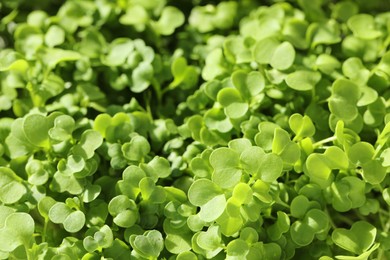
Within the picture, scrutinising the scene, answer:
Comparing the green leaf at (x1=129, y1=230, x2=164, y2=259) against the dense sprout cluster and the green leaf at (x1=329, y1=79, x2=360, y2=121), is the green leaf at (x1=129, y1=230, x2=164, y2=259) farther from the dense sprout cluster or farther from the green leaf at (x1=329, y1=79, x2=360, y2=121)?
the green leaf at (x1=329, y1=79, x2=360, y2=121)

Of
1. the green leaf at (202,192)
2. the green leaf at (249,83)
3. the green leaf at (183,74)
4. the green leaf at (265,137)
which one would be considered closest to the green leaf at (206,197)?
the green leaf at (202,192)

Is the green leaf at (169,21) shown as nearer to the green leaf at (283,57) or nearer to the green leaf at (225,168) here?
the green leaf at (283,57)

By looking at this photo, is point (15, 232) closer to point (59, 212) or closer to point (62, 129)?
point (59, 212)

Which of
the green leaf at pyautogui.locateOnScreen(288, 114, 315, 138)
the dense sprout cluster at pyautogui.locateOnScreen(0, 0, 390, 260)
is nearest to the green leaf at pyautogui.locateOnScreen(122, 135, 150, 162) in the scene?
the dense sprout cluster at pyautogui.locateOnScreen(0, 0, 390, 260)

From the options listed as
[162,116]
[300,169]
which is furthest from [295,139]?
[162,116]

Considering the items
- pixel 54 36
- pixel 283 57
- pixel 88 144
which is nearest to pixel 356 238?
pixel 283 57

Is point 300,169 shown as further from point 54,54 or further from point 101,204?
point 54,54

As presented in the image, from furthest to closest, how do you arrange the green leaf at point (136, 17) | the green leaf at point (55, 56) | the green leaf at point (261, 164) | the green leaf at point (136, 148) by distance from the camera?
the green leaf at point (136, 17)
the green leaf at point (55, 56)
the green leaf at point (136, 148)
the green leaf at point (261, 164)
